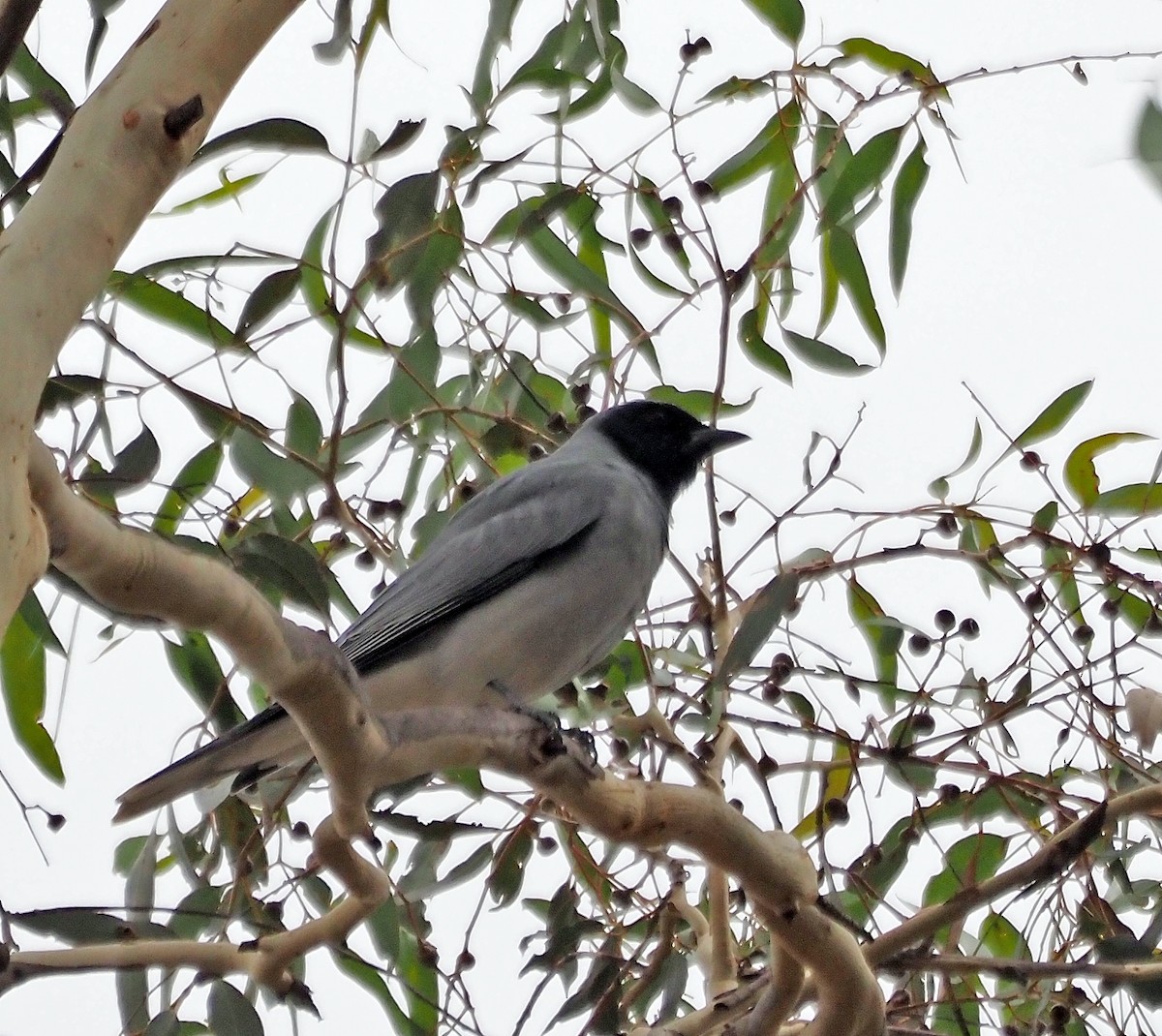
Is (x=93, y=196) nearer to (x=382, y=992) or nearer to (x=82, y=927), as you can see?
(x=82, y=927)

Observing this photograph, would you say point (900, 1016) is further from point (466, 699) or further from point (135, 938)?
point (135, 938)

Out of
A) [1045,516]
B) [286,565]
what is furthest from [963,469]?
[286,565]

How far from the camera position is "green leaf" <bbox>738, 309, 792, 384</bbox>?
8.71 ft

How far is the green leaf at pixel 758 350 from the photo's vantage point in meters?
2.66

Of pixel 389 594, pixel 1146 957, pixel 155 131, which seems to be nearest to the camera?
pixel 155 131

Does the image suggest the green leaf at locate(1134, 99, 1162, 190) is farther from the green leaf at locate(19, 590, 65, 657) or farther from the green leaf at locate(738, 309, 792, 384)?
the green leaf at locate(19, 590, 65, 657)

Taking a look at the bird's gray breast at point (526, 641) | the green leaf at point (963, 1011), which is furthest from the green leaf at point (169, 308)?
the green leaf at point (963, 1011)

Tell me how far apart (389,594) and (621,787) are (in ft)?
3.01

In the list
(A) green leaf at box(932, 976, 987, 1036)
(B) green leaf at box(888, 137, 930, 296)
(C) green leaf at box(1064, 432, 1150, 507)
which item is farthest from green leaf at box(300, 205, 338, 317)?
(A) green leaf at box(932, 976, 987, 1036)

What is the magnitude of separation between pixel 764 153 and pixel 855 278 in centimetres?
31

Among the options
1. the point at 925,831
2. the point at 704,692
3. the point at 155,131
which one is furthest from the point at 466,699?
the point at 155,131

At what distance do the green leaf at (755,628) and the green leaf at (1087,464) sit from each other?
68cm

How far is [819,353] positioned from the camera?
2.60 m

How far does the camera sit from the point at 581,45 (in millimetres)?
2723
